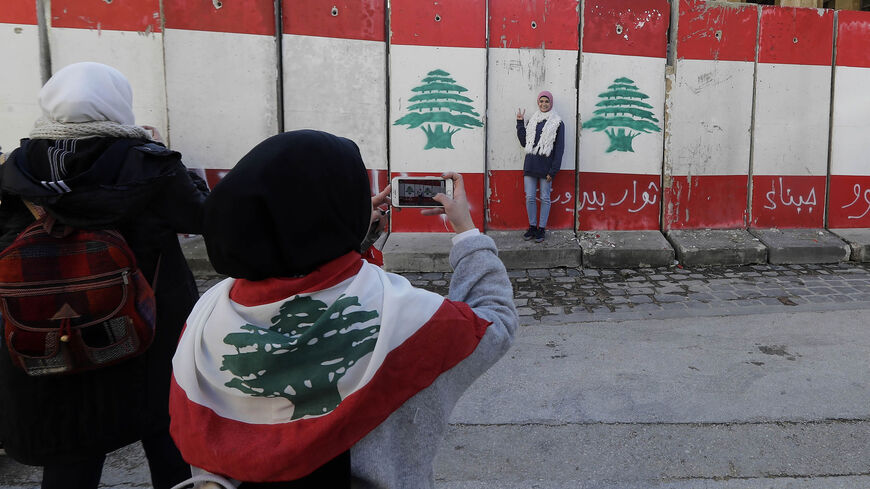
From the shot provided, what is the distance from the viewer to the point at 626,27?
6.98 m

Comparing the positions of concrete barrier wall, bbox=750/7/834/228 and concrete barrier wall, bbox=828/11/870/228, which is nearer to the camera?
concrete barrier wall, bbox=750/7/834/228

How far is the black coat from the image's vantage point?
5.34ft

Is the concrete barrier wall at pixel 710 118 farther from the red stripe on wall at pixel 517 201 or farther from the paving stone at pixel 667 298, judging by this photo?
the paving stone at pixel 667 298

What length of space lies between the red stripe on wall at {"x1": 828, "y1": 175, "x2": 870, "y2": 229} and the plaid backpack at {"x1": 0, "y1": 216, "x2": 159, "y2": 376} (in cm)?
838

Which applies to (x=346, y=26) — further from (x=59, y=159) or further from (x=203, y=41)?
(x=59, y=159)

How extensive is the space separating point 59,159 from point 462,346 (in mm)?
1285

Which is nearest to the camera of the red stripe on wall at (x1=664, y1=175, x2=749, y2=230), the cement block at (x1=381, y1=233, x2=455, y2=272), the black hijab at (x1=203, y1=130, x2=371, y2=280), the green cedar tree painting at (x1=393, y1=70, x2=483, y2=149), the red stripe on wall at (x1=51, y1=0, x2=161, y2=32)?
the black hijab at (x1=203, y1=130, x2=371, y2=280)

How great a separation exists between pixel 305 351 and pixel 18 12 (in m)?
6.85

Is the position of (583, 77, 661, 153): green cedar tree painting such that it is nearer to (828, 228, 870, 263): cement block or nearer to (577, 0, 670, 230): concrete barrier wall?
(577, 0, 670, 230): concrete barrier wall

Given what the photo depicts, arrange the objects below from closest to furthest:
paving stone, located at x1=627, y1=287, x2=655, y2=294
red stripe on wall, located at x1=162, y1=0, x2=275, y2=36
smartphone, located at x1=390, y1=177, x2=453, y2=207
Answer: smartphone, located at x1=390, y1=177, x2=453, y2=207, paving stone, located at x1=627, y1=287, x2=655, y2=294, red stripe on wall, located at x1=162, y1=0, x2=275, y2=36

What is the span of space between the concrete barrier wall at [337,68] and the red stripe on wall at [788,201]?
4.79m

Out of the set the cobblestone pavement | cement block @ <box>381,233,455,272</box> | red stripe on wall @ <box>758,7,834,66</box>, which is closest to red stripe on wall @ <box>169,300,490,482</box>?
the cobblestone pavement

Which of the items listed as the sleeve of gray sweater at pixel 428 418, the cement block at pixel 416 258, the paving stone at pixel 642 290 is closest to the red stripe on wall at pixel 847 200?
the paving stone at pixel 642 290

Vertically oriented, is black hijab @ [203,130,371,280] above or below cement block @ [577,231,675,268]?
above
